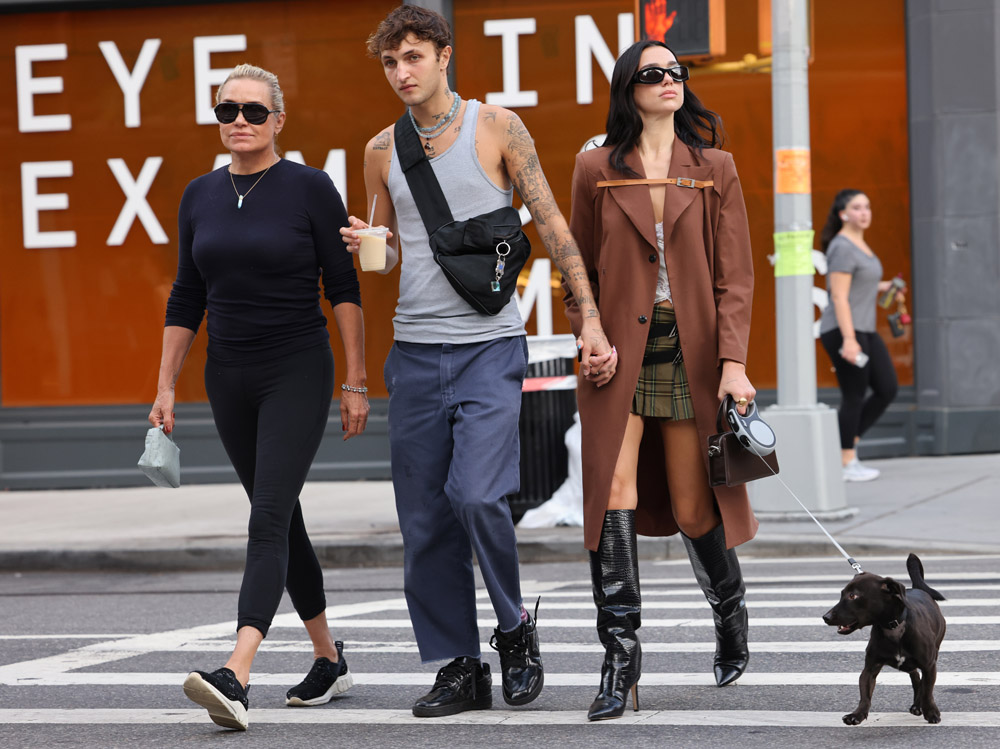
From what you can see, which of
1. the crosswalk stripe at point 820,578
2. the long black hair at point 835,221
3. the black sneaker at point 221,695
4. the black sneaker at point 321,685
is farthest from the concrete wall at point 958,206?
the black sneaker at point 221,695

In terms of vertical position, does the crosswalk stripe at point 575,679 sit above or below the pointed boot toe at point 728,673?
below

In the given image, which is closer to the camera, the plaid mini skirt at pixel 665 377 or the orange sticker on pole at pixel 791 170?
the plaid mini skirt at pixel 665 377

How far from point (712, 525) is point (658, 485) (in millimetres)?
230

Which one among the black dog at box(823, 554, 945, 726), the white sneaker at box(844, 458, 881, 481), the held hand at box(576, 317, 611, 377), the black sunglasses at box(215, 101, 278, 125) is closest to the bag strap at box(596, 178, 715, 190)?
the held hand at box(576, 317, 611, 377)

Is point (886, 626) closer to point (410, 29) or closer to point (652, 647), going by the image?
point (652, 647)

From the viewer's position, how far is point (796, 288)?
8.92 m

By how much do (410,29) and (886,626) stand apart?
2.27 metres

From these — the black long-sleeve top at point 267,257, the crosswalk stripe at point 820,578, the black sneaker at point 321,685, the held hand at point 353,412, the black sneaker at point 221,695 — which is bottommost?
the crosswalk stripe at point 820,578

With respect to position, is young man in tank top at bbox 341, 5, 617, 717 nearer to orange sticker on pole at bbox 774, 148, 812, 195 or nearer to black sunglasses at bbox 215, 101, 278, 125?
black sunglasses at bbox 215, 101, 278, 125

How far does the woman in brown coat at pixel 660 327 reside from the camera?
457 cm

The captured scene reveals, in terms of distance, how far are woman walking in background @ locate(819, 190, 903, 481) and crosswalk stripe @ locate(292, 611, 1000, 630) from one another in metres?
4.50

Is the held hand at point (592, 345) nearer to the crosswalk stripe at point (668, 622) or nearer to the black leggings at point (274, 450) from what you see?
the black leggings at point (274, 450)

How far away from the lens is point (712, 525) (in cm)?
471

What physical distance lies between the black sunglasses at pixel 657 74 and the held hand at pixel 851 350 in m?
6.08
